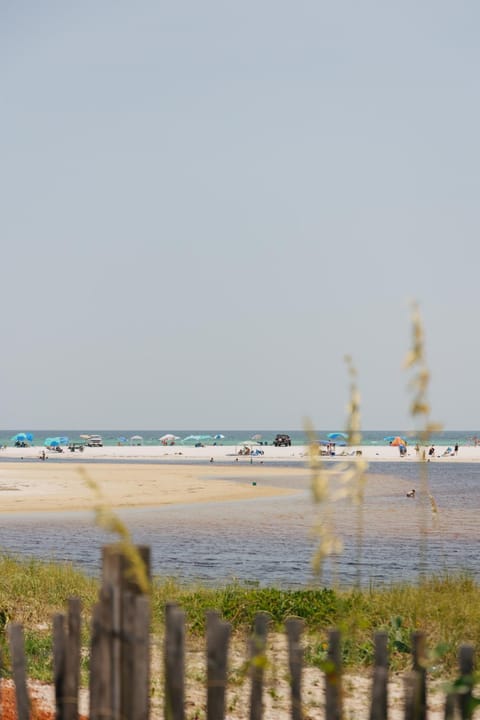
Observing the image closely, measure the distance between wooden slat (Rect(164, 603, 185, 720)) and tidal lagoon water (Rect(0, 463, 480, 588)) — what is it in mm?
10230

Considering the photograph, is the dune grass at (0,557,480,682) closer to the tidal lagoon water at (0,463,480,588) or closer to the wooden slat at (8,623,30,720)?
the tidal lagoon water at (0,463,480,588)

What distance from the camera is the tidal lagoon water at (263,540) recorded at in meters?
21.3

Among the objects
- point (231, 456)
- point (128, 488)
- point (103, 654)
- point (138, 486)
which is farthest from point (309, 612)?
point (231, 456)

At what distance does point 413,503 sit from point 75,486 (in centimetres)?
1881

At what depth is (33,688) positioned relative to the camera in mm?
7934

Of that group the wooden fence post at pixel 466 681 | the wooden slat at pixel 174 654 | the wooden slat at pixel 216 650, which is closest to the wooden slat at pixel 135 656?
the wooden slat at pixel 174 654

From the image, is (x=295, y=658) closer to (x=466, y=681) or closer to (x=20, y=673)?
(x=466, y=681)

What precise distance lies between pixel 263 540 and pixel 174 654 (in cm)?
2447

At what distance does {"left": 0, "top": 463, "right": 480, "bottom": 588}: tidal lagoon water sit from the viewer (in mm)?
21266

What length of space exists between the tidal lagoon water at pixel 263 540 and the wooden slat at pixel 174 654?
1023 cm

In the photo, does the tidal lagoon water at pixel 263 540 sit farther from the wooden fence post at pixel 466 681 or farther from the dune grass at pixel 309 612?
the wooden fence post at pixel 466 681

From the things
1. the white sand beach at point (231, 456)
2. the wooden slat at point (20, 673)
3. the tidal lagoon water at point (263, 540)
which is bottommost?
the tidal lagoon water at point (263, 540)

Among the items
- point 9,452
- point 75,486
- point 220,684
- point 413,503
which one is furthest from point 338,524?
point 9,452

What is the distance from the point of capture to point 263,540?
28.2 metres
